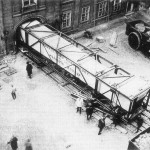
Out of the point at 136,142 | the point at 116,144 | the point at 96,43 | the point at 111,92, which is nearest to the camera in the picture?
the point at 136,142

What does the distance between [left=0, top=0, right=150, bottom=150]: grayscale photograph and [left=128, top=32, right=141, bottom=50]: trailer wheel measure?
0.28ft

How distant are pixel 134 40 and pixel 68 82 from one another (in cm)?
815

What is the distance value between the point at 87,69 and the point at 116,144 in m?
5.22

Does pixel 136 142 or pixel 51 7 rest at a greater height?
pixel 51 7

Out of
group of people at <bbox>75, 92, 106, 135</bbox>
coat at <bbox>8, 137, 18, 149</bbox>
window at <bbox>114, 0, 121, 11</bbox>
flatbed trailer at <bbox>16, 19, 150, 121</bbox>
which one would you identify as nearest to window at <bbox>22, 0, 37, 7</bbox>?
flatbed trailer at <bbox>16, 19, 150, 121</bbox>

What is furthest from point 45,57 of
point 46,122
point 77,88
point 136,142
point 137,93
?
point 136,142

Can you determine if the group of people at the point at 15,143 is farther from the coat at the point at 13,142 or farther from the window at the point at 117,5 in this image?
the window at the point at 117,5

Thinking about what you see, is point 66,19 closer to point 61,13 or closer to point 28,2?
point 61,13

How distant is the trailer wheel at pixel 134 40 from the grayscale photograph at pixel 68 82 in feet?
0.28

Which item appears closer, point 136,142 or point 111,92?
point 136,142

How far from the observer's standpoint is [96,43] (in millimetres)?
26453

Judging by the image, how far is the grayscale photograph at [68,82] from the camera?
668 inches

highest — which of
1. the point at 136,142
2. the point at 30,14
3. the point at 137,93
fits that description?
the point at 30,14

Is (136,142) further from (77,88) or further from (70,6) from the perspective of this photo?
(70,6)
